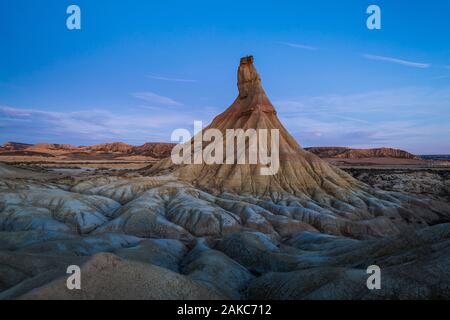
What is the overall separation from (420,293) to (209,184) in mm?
46603

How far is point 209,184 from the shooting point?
5869 centimetres

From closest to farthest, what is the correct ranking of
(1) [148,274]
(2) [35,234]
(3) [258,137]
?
(1) [148,274] → (2) [35,234] → (3) [258,137]

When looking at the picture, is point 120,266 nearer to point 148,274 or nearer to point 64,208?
point 148,274

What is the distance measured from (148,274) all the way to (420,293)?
36.7 ft

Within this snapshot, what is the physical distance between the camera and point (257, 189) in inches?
2224

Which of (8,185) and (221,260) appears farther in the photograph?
(8,185)

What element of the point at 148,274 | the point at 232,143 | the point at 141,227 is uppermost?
the point at 232,143

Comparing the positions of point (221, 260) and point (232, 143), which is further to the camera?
point (232, 143)

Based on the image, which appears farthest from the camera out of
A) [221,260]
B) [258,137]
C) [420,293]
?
[258,137]

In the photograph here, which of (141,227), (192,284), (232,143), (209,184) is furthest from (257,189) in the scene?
(192,284)

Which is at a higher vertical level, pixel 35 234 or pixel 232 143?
pixel 232 143

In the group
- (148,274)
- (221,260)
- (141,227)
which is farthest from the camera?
(141,227)

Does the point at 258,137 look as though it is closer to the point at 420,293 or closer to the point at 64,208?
the point at 64,208
